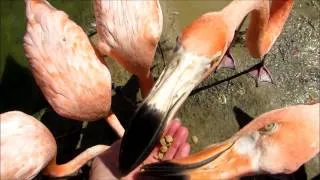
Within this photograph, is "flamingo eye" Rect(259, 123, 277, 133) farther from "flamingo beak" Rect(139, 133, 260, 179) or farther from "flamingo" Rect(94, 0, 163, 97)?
"flamingo" Rect(94, 0, 163, 97)

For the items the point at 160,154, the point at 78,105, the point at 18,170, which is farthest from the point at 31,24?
the point at 160,154

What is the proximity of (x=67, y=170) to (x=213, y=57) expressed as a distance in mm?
999

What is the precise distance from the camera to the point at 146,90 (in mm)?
2951

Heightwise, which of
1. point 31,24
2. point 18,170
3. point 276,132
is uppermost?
point 31,24

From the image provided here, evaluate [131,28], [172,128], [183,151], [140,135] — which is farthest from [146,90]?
[140,135]

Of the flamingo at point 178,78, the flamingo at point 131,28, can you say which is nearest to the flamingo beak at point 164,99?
the flamingo at point 178,78

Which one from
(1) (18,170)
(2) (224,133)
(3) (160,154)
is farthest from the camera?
(2) (224,133)

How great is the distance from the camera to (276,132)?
2375 mm

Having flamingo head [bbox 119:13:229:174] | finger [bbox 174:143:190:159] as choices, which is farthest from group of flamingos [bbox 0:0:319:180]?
finger [bbox 174:143:190:159]

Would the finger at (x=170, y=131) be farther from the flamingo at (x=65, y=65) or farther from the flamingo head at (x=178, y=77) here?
the flamingo head at (x=178, y=77)

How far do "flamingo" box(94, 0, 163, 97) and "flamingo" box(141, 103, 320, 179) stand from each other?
0.48m

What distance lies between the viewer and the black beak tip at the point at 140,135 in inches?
90.8

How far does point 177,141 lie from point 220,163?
0.49 meters

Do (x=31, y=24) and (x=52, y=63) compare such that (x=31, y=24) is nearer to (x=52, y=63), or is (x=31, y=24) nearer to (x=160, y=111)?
(x=52, y=63)
